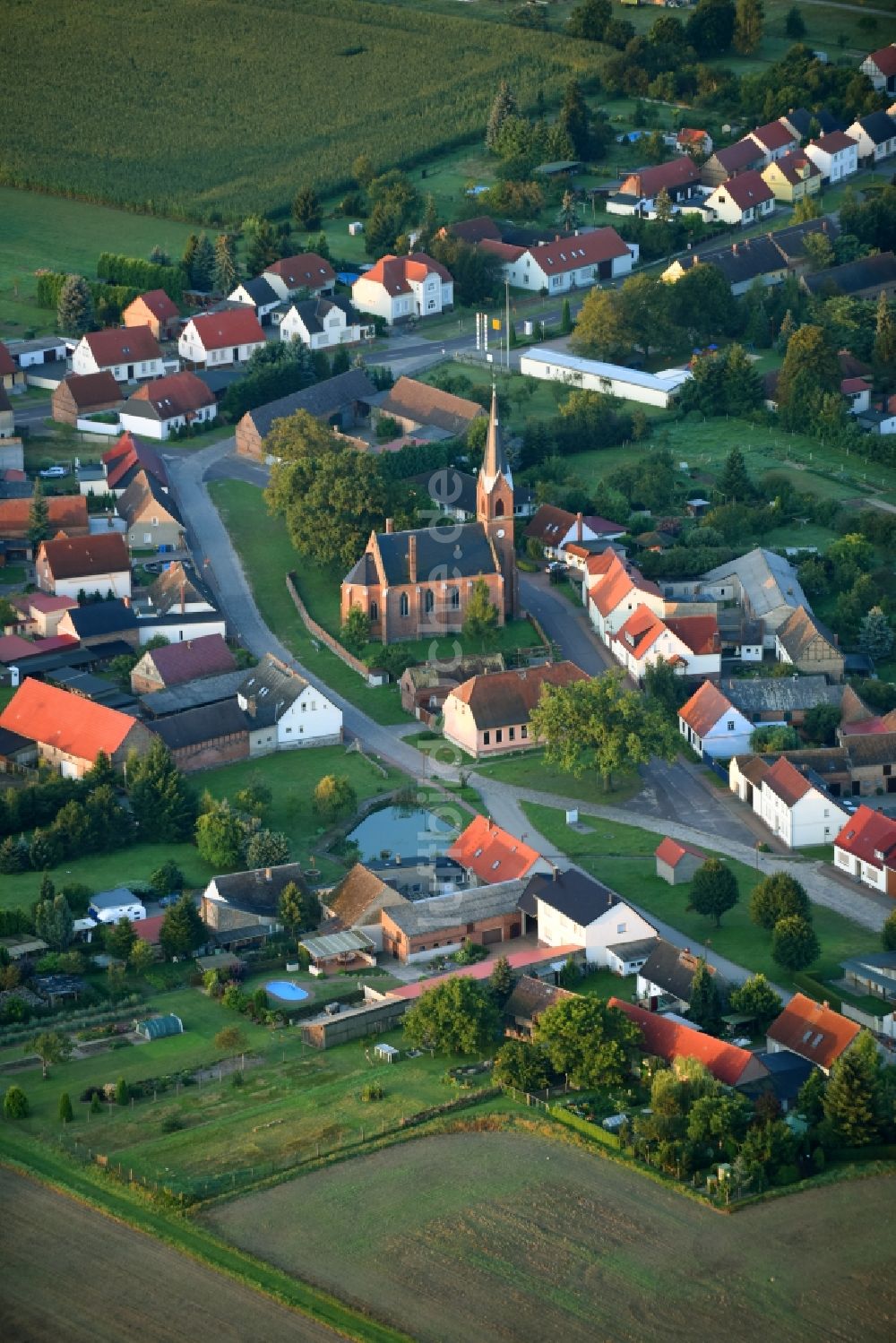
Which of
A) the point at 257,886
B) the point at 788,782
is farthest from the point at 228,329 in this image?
the point at 257,886

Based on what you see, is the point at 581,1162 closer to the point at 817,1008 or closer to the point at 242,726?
the point at 817,1008

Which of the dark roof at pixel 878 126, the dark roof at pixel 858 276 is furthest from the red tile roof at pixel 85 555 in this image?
the dark roof at pixel 878 126

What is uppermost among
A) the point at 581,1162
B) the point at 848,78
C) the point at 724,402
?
the point at 848,78

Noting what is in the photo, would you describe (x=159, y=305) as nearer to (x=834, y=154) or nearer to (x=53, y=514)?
(x=53, y=514)

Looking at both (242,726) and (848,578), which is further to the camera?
(848,578)

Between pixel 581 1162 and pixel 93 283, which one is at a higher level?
pixel 93 283

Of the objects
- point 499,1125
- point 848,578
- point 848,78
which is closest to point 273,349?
point 848,578

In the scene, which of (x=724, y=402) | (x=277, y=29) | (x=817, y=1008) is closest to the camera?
(x=817, y=1008)

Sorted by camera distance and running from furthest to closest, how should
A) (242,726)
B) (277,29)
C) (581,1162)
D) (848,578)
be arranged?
(277,29) → (848,578) → (242,726) → (581,1162)
